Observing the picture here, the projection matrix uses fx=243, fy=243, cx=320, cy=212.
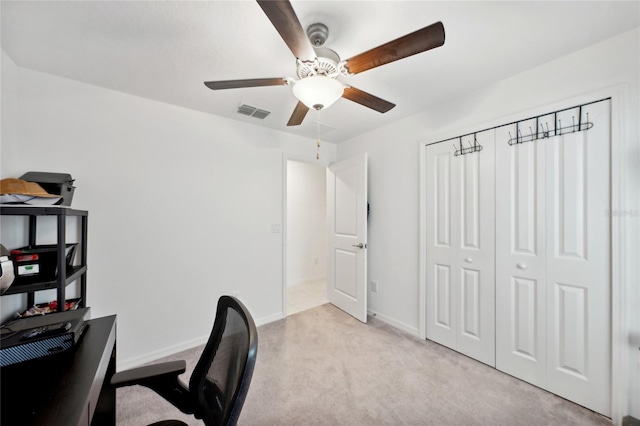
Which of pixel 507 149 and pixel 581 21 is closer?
pixel 581 21

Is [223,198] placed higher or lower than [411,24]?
lower

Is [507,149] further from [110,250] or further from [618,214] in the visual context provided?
[110,250]

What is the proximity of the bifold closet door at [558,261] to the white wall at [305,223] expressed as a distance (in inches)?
126

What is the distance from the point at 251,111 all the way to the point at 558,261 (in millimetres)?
2842

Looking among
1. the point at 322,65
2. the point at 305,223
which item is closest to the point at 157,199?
the point at 322,65

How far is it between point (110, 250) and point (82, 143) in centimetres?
87

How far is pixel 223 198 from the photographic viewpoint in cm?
259

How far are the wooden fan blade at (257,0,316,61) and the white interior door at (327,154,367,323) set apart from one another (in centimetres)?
179

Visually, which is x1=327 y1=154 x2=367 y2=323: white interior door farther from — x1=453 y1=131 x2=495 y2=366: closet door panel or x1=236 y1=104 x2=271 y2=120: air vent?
x1=236 y1=104 x2=271 y2=120: air vent

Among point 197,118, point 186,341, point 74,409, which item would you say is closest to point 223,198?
point 197,118

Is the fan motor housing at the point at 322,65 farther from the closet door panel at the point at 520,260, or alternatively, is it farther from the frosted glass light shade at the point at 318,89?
the closet door panel at the point at 520,260

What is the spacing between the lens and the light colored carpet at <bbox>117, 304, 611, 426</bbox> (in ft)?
5.03

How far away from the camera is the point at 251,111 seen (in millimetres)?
2475

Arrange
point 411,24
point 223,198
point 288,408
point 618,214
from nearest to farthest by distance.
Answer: point 411,24 < point 618,214 < point 288,408 < point 223,198
